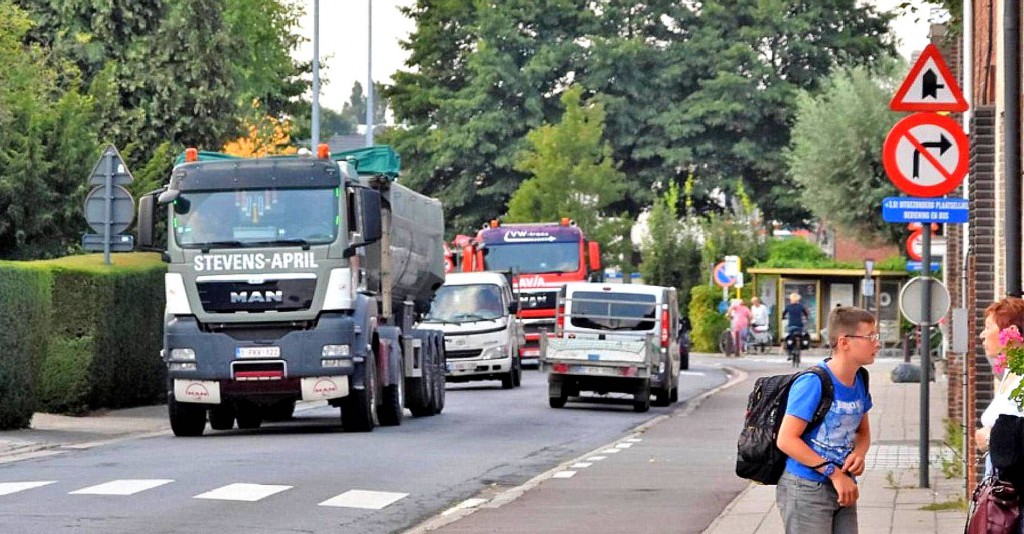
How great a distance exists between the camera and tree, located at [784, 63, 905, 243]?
2532 inches

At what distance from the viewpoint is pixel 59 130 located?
4003cm

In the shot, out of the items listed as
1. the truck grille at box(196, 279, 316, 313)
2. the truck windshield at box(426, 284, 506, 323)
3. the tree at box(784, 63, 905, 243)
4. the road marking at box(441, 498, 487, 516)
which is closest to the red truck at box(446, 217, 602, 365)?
the truck windshield at box(426, 284, 506, 323)

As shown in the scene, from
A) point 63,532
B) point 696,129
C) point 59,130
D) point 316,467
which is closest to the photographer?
point 63,532

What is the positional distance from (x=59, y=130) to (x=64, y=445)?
17829 millimetres

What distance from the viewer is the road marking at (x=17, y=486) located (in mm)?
16672

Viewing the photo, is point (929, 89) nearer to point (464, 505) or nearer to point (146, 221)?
point (464, 505)

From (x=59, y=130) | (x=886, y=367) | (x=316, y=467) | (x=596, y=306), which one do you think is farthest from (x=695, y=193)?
(x=316, y=467)

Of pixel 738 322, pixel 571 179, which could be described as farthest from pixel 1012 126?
pixel 571 179

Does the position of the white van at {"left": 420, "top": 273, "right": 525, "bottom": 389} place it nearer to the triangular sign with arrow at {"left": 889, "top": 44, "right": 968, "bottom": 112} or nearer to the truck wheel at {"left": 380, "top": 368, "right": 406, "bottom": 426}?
the truck wheel at {"left": 380, "top": 368, "right": 406, "bottom": 426}

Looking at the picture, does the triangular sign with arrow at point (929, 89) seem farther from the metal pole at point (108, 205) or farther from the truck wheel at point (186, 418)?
the metal pole at point (108, 205)

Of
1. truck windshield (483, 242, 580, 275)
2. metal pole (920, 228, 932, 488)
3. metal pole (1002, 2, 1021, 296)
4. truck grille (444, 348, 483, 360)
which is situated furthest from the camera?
truck windshield (483, 242, 580, 275)

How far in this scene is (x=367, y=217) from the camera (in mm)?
24328

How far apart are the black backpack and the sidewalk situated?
17.7 ft

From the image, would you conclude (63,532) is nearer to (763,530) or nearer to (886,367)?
(763,530)
